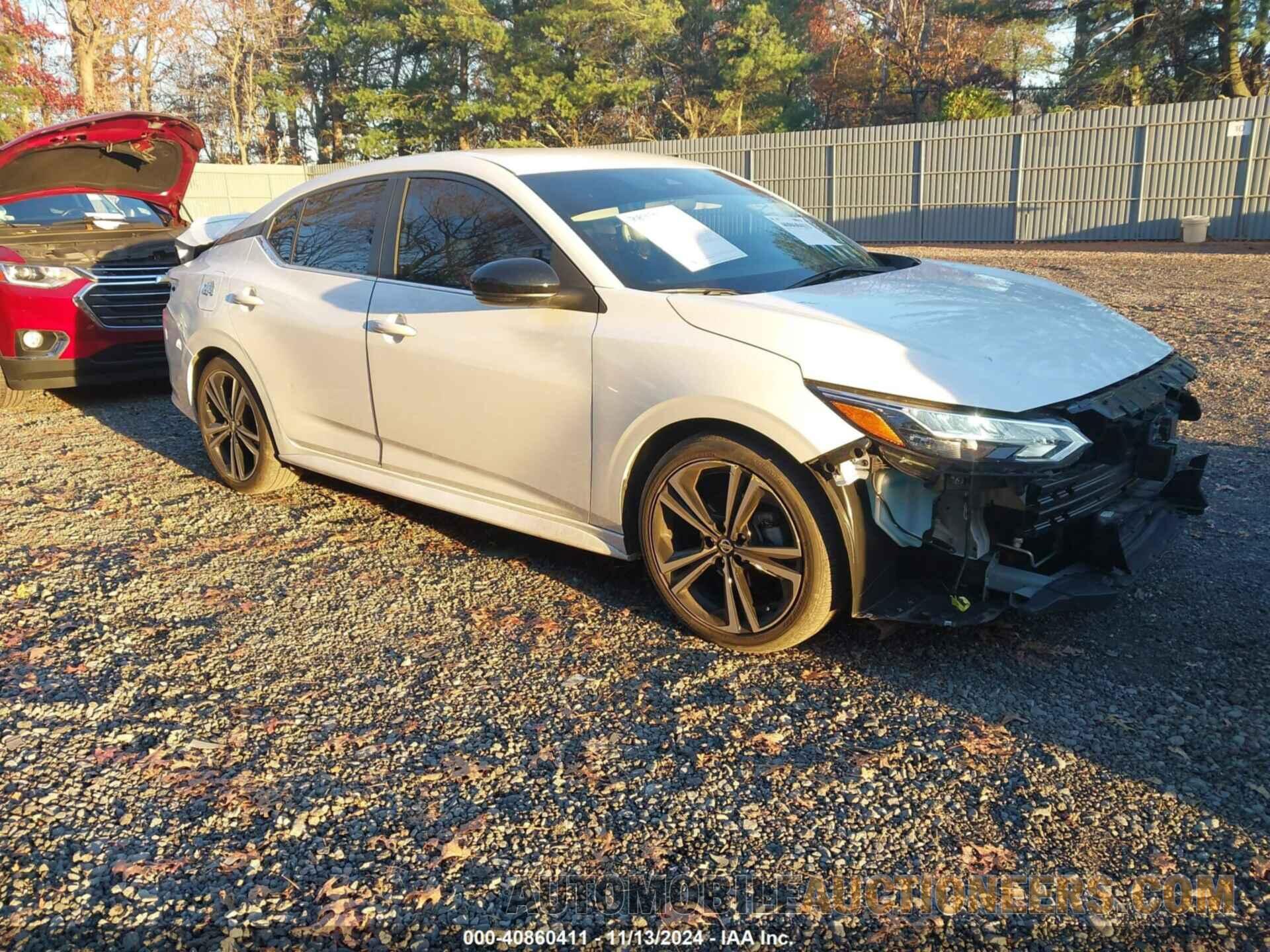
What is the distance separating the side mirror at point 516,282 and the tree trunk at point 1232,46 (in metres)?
29.1

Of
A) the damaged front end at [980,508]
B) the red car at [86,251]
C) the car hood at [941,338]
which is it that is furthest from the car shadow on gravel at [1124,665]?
the red car at [86,251]

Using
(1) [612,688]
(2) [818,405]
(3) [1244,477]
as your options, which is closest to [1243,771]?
(2) [818,405]

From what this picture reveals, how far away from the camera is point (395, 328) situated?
4.29 meters

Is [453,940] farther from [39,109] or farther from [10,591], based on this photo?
[39,109]

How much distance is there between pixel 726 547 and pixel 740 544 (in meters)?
0.05

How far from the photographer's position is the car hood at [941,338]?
3113 mm

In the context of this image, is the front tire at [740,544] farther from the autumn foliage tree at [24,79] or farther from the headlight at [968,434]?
the autumn foliage tree at [24,79]

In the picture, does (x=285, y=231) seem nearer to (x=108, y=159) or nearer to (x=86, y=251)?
(x=86, y=251)

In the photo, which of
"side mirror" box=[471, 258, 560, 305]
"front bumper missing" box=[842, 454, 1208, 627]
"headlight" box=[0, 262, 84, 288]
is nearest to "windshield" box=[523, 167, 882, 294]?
"side mirror" box=[471, 258, 560, 305]

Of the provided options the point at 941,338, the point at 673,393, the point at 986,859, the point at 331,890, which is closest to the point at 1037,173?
the point at 941,338

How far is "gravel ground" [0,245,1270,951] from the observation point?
2.42 metres

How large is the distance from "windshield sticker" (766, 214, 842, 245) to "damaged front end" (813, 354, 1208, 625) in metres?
1.49

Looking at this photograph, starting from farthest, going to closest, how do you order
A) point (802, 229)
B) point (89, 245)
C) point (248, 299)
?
point (89, 245) < point (248, 299) < point (802, 229)

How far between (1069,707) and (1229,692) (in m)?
0.49
